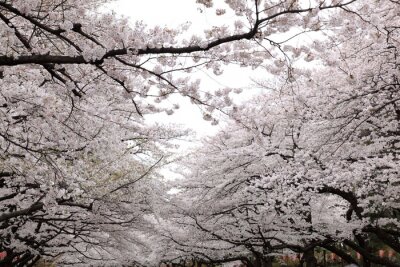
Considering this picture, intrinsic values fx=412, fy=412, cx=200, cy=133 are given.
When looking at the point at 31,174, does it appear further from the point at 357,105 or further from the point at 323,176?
the point at 357,105

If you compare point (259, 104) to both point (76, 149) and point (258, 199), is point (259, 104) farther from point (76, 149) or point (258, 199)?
point (76, 149)

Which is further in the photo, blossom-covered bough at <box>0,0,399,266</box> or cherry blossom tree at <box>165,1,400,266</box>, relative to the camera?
cherry blossom tree at <box>165,1,400,266</box>

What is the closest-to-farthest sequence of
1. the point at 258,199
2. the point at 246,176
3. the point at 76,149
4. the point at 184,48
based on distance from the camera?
the point at 184,48
the point at 76,149
the point at 258,199
the point at 246,176

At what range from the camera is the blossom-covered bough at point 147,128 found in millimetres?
3457

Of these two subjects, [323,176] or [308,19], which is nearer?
[308,19]

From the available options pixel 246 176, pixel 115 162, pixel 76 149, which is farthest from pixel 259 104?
pixel 76 149

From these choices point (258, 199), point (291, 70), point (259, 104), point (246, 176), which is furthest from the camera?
point (259, 104)

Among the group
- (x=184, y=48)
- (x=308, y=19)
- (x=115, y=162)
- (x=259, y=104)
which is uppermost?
(x=259, y=104)

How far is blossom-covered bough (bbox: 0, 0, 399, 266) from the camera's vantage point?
3.46 metres

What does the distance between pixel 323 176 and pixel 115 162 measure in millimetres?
4148

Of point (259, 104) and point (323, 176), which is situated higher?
point (259, 104)

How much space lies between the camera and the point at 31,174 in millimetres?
5559

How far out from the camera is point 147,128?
9094mm

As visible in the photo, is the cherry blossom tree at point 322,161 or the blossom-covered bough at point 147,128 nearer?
the blossom-covered bough at point 147,128
